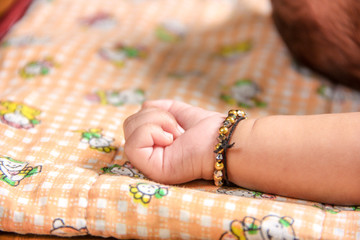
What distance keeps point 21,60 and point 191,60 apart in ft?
1.67

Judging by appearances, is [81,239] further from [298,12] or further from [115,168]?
[298,12]

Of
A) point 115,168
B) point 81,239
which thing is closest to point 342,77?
point 115,168

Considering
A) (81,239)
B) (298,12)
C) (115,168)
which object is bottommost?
(81,239)

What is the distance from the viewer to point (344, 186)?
0.77 meters

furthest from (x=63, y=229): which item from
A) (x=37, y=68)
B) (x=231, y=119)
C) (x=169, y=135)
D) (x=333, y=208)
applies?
(x=37, y=68)

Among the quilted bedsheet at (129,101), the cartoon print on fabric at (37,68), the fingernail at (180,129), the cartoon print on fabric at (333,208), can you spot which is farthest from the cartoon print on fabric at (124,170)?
the cartoon print on fabric at (37,68)

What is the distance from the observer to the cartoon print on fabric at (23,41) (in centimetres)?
135

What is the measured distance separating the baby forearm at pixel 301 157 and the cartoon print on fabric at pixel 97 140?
0.29 meters

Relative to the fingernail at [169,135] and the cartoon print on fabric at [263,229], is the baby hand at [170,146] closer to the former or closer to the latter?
the fingernail at [169,135]

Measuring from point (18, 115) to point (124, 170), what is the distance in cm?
33

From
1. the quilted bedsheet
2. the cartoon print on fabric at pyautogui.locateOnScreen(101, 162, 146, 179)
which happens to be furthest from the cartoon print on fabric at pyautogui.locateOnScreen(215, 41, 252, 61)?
the cartoon print on fabric at pyautogui.locateOnScreen(101, 162, 146, 179)

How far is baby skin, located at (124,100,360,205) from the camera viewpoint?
77 cm

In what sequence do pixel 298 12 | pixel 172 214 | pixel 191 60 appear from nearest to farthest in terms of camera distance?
pixel 172 214, pixel 298 12, pixel 191 60

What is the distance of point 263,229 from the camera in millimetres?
699
